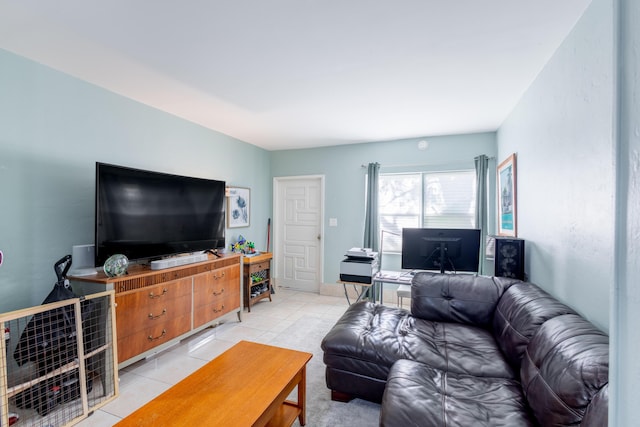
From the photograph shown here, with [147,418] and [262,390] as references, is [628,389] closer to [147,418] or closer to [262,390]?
[262,390]

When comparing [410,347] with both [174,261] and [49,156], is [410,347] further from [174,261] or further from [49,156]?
[49,156]

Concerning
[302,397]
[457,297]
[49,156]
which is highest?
[49,156]

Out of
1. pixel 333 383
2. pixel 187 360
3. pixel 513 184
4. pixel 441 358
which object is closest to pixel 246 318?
pixel 187 360

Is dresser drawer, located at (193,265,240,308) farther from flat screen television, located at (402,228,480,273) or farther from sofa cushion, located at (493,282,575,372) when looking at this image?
sofa cushion, located at (493,282,575,372)

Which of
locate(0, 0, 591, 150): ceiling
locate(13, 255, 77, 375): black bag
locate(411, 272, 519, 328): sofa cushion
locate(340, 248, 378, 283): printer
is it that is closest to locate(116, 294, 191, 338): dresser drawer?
locate(13, 255, 77, 375): black bag

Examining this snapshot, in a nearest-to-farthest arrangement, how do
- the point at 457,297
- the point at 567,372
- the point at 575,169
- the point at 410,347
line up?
the point at 567,372, the point at 575,169, the point at 410,347, the point at 457,297

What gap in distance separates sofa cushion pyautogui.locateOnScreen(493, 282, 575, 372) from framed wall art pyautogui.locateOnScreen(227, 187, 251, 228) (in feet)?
11.4

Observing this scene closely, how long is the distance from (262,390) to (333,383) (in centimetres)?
70

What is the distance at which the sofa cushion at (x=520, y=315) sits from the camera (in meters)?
1.67

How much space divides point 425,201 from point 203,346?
3.47 m

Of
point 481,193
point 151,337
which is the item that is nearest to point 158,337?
point 151,337

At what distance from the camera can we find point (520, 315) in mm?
1848

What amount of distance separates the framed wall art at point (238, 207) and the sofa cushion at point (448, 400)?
322 centimetres

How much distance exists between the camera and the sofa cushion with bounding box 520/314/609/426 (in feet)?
3.45
